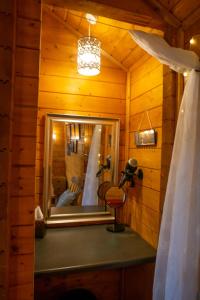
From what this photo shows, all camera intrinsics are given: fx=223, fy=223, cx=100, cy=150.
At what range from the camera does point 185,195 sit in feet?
3.51

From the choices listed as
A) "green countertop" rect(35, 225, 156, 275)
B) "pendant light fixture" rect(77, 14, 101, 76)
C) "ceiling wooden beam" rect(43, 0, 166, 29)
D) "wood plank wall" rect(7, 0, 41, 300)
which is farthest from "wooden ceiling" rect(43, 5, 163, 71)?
"green countertop" rect(35, 225, 156, 275)

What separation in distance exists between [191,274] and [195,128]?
687mm

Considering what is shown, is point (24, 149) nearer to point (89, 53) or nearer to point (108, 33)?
point (89, 53)

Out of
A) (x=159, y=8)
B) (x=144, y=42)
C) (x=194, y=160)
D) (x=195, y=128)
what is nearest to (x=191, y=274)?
(x=194, y=160)

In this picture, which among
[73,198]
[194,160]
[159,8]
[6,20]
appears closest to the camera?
[6,20]

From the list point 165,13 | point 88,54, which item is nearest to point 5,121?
point 88,54

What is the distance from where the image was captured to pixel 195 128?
1076 millimetres

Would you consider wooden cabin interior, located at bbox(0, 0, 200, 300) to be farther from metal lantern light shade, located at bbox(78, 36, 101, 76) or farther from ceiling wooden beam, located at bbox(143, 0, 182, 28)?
metal lantern light shade, located at bbox(78, 36, 101, 76)

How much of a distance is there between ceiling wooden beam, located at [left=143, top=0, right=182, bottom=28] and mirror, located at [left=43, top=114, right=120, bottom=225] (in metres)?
0.80

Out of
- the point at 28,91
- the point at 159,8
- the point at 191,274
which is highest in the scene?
the point at 159,8

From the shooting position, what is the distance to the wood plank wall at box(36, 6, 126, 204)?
1692 millimetres

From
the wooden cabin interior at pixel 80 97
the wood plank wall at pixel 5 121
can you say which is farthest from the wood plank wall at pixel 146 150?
the wood plank wall at pixel 5 121

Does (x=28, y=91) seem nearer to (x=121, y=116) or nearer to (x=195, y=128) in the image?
(x=195, y=128)

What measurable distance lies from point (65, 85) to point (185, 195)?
3.92 ft
